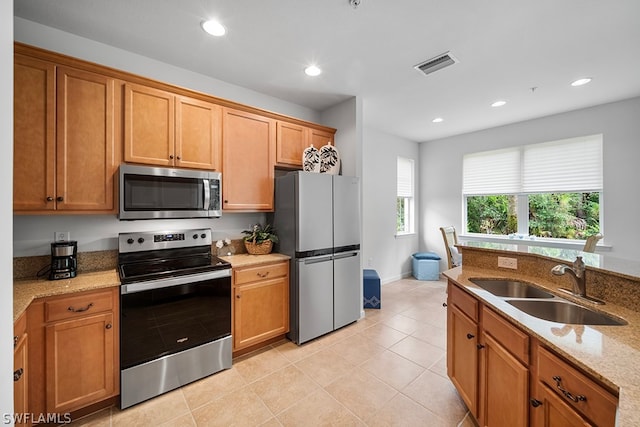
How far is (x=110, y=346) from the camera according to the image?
71.9 inches

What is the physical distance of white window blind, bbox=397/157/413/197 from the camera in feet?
17.8

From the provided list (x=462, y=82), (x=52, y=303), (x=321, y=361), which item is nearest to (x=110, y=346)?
(x=52, y=303)

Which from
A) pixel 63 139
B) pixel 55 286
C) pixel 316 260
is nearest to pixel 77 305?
pixel 55 286

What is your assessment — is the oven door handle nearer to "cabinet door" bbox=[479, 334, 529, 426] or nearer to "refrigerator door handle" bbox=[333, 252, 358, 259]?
"refrigerator door handle" bbox=[333, 252, 358, 259]

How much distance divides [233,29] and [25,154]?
170cm

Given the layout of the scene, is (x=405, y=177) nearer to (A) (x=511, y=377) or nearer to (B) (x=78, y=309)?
(A) (x=511, y=377)

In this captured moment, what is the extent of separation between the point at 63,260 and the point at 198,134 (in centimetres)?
142

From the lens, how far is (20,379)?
4.50 ft

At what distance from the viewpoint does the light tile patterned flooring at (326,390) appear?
70.1 inches

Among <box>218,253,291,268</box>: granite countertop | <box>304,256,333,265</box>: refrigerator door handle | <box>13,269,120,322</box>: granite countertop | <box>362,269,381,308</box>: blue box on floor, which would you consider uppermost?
<box>218,253,291,268</box>: granite countertop

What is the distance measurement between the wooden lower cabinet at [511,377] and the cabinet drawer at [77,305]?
244 centimetres

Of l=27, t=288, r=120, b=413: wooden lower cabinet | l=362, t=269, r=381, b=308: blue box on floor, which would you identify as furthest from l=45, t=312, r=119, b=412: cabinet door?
l=362, t=269, r=381, b=308: blue box on floor

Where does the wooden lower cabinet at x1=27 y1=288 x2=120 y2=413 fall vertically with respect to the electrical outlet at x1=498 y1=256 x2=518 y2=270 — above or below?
below

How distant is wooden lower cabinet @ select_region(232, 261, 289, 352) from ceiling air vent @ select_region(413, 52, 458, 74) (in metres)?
2.43
